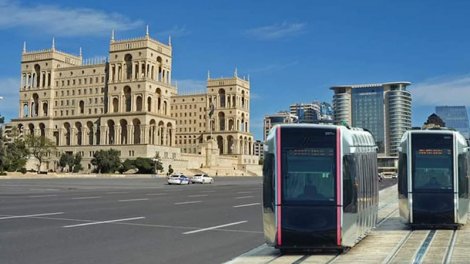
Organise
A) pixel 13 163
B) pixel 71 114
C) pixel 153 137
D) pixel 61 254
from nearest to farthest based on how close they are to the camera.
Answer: pixel 61 254 → pixel 13 163 → pixel 153 137 → pixel 71 114

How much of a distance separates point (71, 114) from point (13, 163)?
4460 cm

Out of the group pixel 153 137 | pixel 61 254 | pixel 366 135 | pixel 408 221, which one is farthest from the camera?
pixel 153 137

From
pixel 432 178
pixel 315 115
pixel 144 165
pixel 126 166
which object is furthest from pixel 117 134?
pixel 432 178

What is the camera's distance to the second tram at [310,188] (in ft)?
31.5

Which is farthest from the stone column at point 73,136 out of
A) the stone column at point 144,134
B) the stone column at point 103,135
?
the stone column at point 144,134

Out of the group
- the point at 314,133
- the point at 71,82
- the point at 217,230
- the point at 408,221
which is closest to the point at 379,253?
the point at 314,133

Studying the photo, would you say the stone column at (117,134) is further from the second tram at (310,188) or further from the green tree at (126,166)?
the second tram at (310,188)

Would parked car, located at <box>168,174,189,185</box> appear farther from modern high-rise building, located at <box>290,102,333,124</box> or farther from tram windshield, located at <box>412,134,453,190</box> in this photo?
tram windshield, located at <box>412,134,453,190</box>

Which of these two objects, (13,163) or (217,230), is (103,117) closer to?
(13,163)

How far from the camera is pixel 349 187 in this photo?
977 cm

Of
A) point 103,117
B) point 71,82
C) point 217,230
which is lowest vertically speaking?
point 217,230

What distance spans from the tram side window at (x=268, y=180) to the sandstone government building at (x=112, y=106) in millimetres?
107146

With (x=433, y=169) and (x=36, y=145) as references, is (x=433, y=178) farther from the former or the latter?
(x=36, y=145)

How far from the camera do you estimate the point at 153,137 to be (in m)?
121
